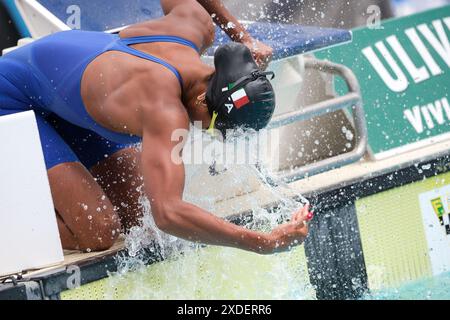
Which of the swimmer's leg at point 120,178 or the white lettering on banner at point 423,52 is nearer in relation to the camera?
the swimmer's leg at point 120,178

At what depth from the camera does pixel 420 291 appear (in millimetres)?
4668

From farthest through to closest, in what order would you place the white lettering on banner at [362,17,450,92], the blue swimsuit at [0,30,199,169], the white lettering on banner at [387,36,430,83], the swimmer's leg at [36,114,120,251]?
the white lettering on banner at [387,36,430,83] < the white lettering on banner at [362,17,450,92] < the swimmer's leg at [36,114,120,251] < the blue swimsuit at [0,30,199,169]

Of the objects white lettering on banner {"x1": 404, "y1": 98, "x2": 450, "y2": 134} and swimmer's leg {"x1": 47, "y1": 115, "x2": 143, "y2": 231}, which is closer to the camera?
swimmer's leg {"x1": 47, "y1": 115, "x2": 143, "y2": 231}

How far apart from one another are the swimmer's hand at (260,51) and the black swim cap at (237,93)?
0.51m

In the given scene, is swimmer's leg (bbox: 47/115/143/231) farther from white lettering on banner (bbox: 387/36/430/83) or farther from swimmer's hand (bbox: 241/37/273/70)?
white lettering on banner (bbox: 387/36/430/83)

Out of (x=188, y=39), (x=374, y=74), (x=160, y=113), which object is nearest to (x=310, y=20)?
(x=374, y=74)

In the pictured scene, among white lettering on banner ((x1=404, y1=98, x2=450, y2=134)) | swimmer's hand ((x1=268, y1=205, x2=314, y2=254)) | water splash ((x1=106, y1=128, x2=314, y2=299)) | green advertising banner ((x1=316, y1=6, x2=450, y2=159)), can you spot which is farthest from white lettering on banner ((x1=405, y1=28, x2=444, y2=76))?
swimmer's hand ((x1=268, y1=205, x2=314, y2=254))

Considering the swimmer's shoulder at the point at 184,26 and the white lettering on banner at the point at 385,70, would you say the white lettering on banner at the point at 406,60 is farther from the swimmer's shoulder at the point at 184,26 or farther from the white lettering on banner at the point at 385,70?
the swimmer's shoulder at the point at 184,26

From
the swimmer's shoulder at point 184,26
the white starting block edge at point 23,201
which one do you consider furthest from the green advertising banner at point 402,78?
the white starting block edge at point 23,201

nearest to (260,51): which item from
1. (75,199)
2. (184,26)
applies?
(184,26)

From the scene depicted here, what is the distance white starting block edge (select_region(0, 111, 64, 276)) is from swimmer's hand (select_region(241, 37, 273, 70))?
3.39 feet

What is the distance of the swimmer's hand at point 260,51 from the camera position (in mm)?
4078

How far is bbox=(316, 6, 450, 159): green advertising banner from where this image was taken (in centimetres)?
528

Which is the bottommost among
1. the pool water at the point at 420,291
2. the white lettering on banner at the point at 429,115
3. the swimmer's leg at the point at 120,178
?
the pool water at the point at 420,291
